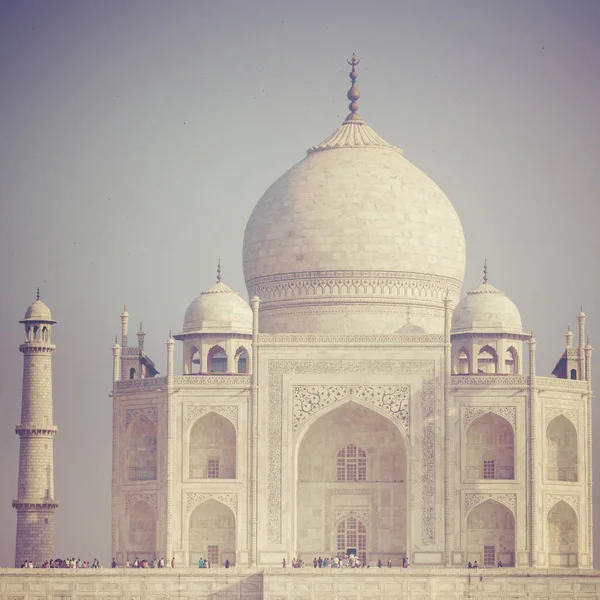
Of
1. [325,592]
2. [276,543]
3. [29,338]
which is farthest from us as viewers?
[29,338]

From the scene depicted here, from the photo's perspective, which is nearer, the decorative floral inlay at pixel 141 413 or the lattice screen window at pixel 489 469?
the lattice screen window at pixel 489 469

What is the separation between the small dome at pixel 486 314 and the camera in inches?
1730

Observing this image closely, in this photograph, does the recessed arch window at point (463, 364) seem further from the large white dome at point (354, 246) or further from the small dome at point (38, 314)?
the small dome at point (38, 314)

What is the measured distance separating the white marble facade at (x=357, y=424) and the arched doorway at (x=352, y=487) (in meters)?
0.04

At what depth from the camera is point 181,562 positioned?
4212 centimetres

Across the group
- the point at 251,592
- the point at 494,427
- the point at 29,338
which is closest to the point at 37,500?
the point at 29,338

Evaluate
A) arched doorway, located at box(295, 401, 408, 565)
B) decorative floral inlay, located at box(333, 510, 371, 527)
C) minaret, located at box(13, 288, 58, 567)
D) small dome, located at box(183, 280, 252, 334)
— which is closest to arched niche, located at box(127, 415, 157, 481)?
minaret, located at box(13, 288, 58, 567)

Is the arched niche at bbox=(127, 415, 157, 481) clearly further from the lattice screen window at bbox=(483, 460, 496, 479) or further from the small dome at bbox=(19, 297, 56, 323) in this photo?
the lattice screen window at bbox=(483, 460, 496, 479)

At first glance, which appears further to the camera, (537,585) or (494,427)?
(494,427)

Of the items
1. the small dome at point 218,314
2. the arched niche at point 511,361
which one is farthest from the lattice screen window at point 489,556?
the small dome at point 218,314

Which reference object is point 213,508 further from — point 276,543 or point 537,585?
point 537,585

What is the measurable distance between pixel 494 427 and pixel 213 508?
5802 millimetres

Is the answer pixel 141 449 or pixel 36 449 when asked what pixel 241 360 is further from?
pixel 36 449

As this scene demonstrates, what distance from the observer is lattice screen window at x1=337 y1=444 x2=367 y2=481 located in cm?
4362
